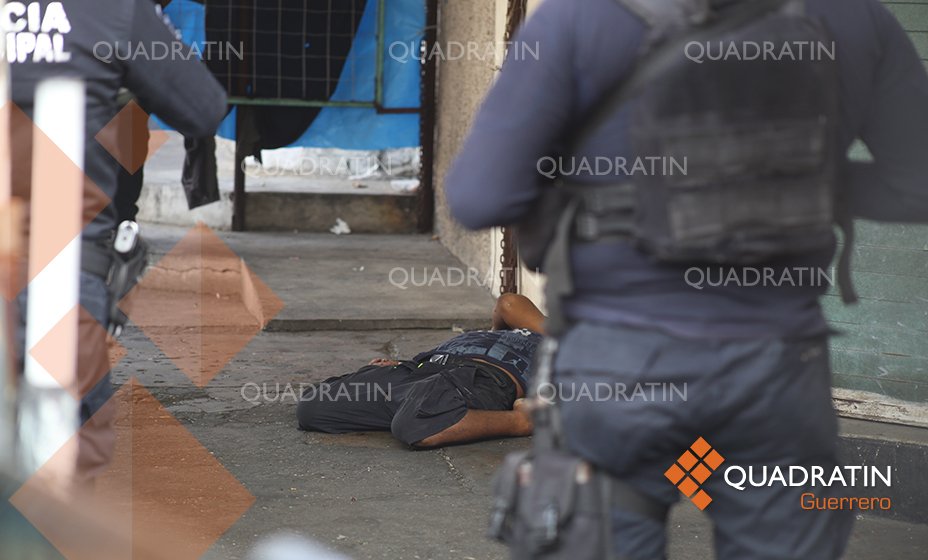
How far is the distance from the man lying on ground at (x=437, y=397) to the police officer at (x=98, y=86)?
6.01 feet

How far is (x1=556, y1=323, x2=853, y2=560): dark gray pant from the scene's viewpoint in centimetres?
206

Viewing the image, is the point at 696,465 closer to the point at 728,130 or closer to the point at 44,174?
the point at 728,130

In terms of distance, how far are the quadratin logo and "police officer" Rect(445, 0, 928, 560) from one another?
2 cm

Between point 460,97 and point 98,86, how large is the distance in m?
5.81

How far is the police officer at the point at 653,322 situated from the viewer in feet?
6.66

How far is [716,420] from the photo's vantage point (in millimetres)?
2072

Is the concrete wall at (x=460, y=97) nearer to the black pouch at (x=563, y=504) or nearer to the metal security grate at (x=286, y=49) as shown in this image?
the metal security grate at (x=286, y=49)

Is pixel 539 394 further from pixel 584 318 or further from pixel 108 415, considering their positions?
pixel 108 415

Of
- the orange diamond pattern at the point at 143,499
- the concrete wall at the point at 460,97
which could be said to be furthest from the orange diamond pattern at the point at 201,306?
the concrete wall at the point at 460,97

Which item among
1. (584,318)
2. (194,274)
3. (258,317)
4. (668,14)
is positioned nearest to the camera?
(668,14)

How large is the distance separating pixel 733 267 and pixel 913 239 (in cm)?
242

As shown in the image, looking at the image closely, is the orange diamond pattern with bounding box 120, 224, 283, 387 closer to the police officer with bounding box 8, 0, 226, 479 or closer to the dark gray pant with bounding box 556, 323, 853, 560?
the police officer with bounding box 8, 0, 226, 479

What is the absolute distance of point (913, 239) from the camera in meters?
4.26

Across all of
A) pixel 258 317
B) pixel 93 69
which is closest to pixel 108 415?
pixel 93 69
